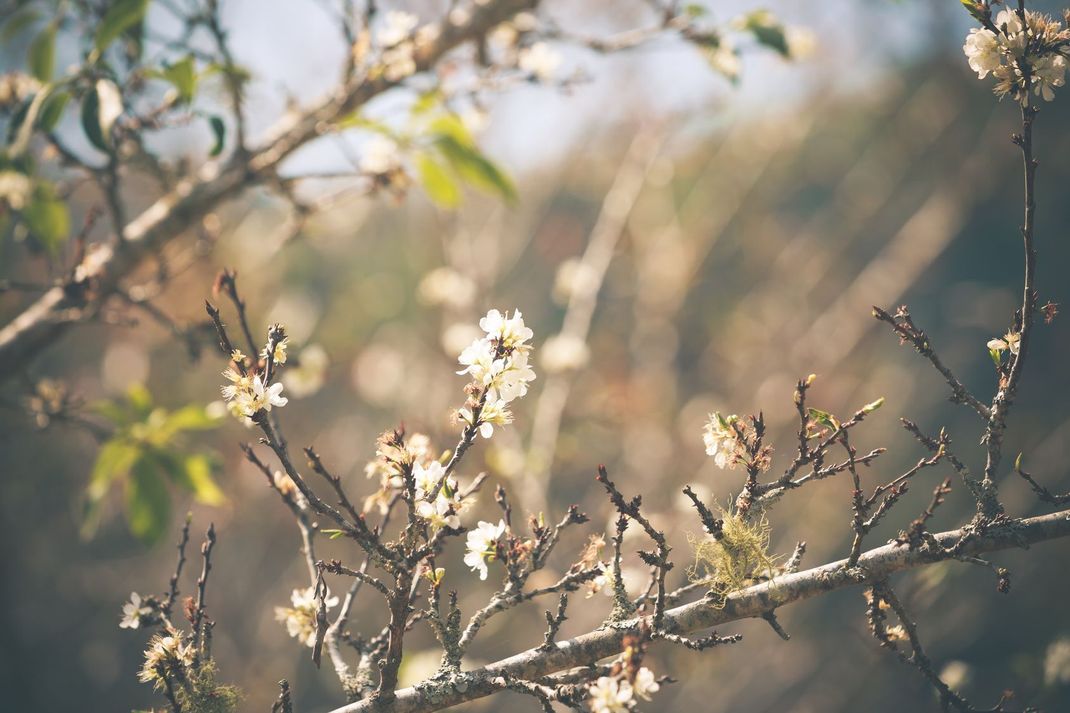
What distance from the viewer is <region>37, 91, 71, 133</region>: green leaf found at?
1609 mm

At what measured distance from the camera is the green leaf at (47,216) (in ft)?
6.19

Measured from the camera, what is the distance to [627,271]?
6383mm

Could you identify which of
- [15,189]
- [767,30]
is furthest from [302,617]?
[767,30]

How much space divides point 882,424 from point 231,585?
228 inches

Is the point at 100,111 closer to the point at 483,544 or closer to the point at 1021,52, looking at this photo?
the point at 483,544

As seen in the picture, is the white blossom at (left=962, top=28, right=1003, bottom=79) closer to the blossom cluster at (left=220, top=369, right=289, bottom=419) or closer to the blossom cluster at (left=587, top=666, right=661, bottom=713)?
the blossom cluster at (left=587, top=666, right=661, bottom=713)

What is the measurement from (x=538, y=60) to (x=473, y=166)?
605 mm

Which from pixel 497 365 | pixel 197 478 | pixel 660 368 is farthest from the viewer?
pixel 660 368

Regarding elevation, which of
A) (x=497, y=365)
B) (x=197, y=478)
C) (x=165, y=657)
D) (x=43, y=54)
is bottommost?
(x=165, y=657)

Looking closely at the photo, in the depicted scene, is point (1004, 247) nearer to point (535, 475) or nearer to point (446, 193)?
point (535, 475)

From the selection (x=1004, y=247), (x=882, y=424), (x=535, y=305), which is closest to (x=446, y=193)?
(x=882, y=424)

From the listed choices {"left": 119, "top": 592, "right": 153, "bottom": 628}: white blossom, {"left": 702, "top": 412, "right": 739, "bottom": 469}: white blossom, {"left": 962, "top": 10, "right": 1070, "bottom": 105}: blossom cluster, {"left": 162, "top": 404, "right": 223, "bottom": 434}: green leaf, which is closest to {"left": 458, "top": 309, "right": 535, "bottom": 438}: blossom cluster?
{"left": 702, "top": 412, "right": 739, "bottom": 469}: white blossom

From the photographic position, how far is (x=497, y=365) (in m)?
1.08

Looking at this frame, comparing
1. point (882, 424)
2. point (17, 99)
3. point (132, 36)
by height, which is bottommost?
point (882, 424)
